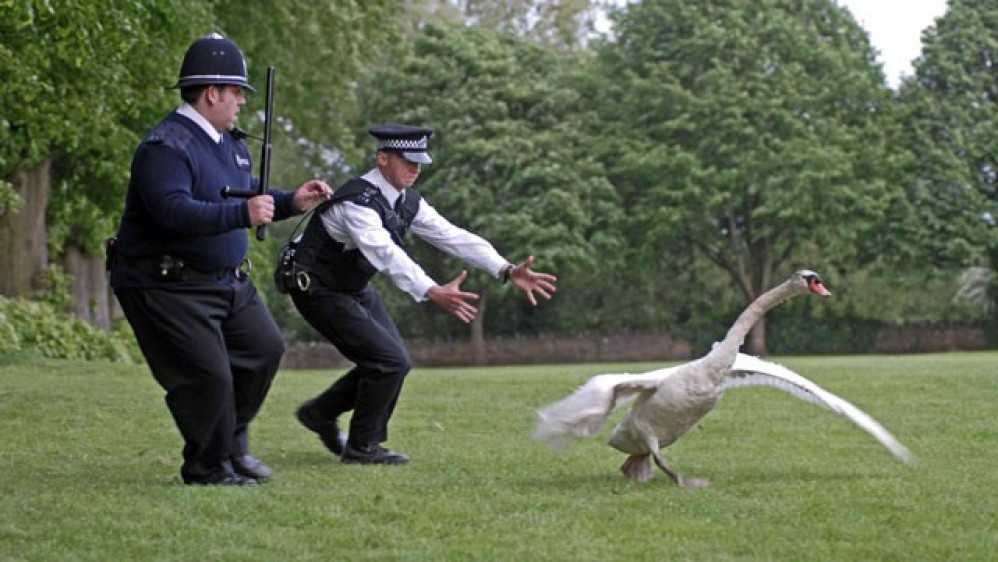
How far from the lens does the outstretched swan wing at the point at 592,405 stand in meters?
8.80

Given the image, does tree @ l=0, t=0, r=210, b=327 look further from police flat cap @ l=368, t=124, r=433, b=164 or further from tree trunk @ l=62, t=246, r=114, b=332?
police flat cap @ l=368, t=124, r=433, b=164

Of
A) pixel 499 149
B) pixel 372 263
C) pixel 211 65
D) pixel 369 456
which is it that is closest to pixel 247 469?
→ pixel 369 456

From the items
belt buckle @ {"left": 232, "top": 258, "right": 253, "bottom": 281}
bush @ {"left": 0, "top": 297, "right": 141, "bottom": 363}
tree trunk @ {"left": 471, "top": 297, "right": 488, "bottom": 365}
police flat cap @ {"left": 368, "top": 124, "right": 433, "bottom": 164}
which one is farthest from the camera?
tree trunk @ {"left": 471, "top": 297, "right": 488, "bottom": 365}

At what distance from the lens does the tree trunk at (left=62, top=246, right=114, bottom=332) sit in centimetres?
3244

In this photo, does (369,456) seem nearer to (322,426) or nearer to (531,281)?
(322,426)

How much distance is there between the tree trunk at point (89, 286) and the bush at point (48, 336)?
418cm

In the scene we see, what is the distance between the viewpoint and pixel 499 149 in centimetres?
5650

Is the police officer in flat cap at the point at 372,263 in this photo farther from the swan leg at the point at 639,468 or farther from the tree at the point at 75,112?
the tree at the point at 75,112

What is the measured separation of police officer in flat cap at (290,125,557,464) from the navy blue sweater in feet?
3.06

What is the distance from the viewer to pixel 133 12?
20812mm

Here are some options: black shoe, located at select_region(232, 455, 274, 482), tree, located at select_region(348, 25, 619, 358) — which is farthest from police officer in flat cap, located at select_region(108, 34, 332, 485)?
tree, located at select_region(348, 25, 619, 358)

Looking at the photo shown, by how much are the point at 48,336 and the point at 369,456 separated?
16.5 m

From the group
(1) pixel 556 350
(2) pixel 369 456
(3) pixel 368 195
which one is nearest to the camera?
(3) pixel 368 195

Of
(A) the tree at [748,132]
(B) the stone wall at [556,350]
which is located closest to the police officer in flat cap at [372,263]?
(A) the tree at [748,132]
